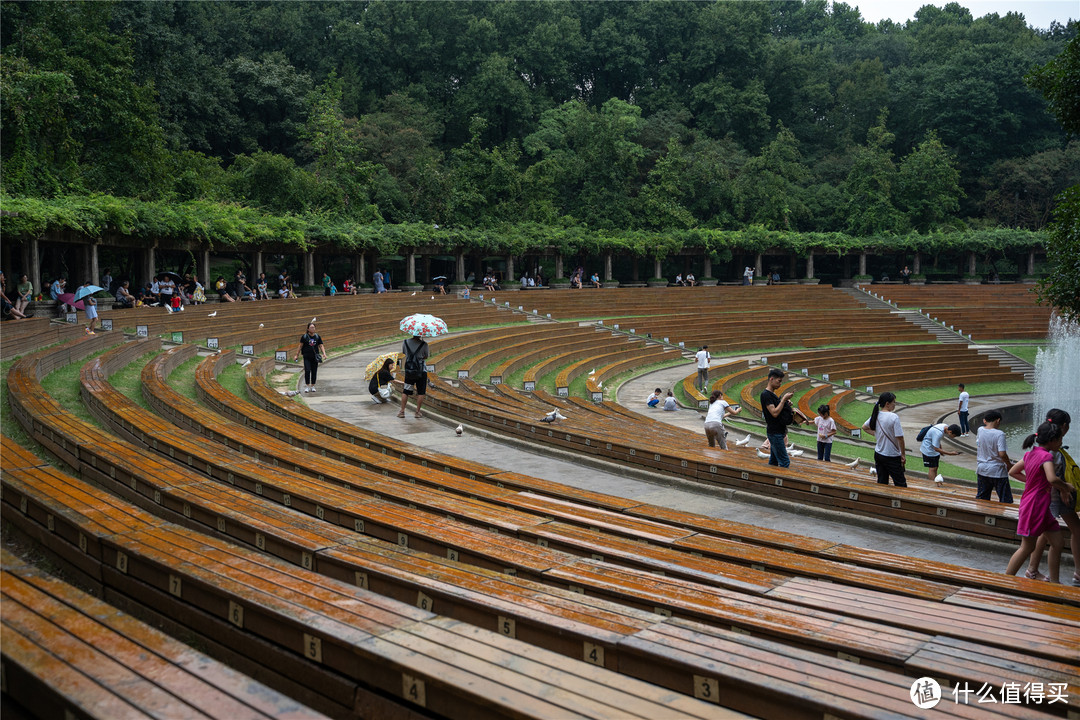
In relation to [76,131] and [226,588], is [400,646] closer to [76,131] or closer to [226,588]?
[226,588]

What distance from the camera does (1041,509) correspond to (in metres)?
6.54

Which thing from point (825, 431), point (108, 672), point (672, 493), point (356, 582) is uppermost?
point (108, 672)

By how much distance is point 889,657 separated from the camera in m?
3.78

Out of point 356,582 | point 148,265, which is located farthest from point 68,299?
point 356,582

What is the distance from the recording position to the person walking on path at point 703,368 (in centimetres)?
2422

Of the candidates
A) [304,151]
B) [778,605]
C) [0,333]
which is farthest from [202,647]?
[304,151]

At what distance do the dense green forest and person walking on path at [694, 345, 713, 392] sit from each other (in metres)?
15.0

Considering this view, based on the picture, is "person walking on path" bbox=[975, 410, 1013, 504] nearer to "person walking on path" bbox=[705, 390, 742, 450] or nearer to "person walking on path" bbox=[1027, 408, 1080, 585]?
"person walking on path" bbox=[1027, 408, 1080, 585]

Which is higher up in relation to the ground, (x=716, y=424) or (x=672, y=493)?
(x=716, y=424)

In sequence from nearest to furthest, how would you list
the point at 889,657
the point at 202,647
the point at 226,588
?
the point at 889,657
the point at 226,588
the point at 202,647

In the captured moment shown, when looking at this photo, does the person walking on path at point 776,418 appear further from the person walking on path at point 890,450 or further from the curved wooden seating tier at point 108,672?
the curved wooden seating tier at point 108,672

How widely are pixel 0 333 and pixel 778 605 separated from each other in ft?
50.9

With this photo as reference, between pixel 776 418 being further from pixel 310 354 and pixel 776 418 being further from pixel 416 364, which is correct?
pixel 310 354

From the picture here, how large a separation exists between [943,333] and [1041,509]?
3625 centimetres
